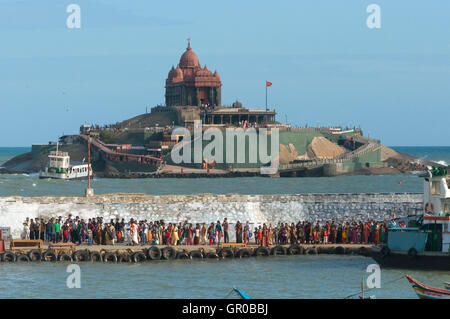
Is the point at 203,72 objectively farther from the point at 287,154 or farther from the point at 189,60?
the point at 287,154

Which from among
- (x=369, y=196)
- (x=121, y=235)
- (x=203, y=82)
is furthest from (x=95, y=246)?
(x=203, y=82)

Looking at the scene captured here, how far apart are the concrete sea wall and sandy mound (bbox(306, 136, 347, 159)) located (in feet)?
307

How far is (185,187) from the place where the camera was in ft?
326

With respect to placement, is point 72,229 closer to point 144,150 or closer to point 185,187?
point 185,187

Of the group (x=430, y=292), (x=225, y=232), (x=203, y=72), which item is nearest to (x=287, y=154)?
(x=203, y=72)

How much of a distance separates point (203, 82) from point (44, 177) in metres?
51.8

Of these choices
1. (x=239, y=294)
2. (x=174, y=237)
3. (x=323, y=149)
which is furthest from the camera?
(x=323, y=149)

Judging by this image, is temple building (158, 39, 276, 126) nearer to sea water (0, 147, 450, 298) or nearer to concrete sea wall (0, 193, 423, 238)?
concrete sea wall (0, 193, 423, 238)

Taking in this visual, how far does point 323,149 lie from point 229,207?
324ft

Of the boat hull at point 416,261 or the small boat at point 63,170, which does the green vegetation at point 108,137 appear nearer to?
the small boat at point 63,170

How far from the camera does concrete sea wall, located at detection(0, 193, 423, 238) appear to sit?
159ft

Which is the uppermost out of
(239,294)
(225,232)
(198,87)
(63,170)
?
(198,87)

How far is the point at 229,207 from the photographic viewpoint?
49.7 m

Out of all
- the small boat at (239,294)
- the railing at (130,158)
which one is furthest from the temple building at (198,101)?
the small boat at (239,294)
